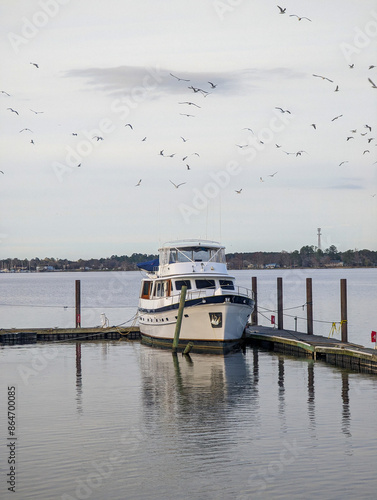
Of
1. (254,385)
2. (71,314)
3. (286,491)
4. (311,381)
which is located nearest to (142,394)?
(254,385)

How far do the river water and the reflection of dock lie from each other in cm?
66

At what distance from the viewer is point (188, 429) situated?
2052cm

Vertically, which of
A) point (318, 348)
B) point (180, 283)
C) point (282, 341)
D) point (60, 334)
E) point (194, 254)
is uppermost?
point (194, 254)

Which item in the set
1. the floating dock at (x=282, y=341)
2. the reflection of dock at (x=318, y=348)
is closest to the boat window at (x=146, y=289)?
the floating dock at (x=282, y=341)

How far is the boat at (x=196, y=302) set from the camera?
36.0 meters

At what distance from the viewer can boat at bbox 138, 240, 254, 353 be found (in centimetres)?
3600

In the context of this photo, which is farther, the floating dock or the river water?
the floating dock

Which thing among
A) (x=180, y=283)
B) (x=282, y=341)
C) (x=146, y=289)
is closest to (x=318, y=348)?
(x=282, y=341)

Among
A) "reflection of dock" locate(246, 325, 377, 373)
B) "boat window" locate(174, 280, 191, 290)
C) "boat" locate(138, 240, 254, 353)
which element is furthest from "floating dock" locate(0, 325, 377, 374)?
"boat window" locate(174, 280, 191, 290)

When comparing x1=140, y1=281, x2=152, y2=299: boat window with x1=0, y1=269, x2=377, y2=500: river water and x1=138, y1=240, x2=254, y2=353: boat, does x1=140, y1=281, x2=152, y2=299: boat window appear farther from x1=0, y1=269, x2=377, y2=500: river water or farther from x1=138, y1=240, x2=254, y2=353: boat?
x1=0, y1=269, x2=377, y2=500: river water

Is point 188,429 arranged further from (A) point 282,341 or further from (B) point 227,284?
(B) point 227,284

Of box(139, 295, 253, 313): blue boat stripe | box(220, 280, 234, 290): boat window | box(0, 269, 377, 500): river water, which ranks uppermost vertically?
box(220, 280, 234, 290): boat window

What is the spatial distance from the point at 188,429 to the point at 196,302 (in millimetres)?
15712

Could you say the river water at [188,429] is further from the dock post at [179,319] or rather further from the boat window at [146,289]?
the boat window at [146,289]
